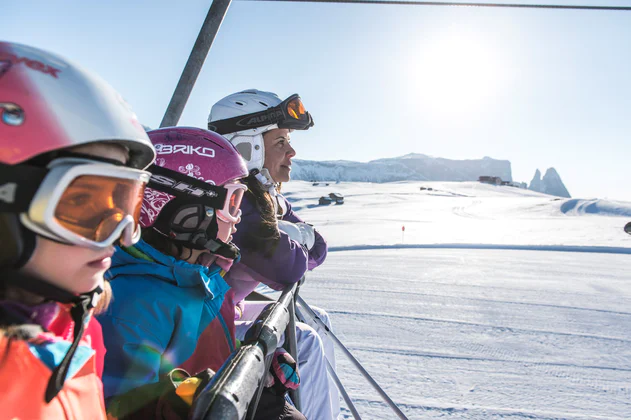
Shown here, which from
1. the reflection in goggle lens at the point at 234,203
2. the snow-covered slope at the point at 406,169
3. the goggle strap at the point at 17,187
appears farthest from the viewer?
the snow-covered slope at the point at 406,169

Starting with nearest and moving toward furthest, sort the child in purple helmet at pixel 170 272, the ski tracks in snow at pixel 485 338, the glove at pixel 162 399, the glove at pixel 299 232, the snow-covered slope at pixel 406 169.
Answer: the glove at pixel 162 399, the child in purple helmet at pixel 170 272, the glove at pixel 299 232, the ski tracks in snow at pixel 485 338, the snow-covered slope at pixel 406 169

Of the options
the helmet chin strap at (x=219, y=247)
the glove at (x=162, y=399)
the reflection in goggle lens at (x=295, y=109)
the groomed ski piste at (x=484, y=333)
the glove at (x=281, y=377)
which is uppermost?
the reflection in goggle lens at (x=295, y=109)

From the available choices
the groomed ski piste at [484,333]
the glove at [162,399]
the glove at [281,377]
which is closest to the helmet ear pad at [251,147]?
the glove at [281,377]

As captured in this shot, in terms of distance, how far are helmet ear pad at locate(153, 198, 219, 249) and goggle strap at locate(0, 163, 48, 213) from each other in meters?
0.87

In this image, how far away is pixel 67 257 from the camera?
0.97 metres

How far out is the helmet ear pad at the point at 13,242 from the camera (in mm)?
858

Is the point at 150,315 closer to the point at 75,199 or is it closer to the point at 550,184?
the point at 75,199

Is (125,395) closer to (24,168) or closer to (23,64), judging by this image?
(24,168)

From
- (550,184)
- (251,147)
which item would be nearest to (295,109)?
(251,147)

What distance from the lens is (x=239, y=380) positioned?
0.86 meters

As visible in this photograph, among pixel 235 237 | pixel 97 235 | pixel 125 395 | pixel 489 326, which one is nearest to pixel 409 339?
pixel 489 326

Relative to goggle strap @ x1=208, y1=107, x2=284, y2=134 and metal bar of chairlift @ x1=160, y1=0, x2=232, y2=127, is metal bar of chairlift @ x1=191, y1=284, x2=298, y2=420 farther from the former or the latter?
metal bar of chairlift @ x1=160, y1=0, x2=232, y2=127

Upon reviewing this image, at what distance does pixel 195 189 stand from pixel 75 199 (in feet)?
2.82

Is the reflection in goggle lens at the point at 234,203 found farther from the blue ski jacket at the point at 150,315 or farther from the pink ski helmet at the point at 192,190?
the blue ski jacket at the point at 150,315
